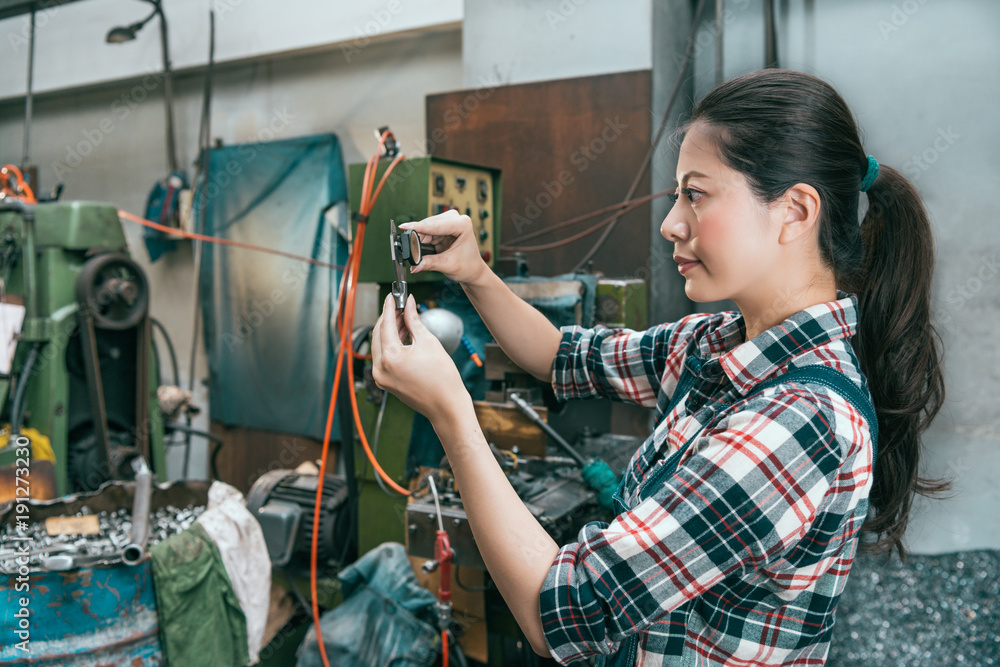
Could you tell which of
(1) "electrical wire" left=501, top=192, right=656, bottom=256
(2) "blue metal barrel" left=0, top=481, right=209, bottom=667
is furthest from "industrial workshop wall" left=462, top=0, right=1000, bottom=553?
(2) "blue metal barrel" left=0, top=481, right=209, bottom=667

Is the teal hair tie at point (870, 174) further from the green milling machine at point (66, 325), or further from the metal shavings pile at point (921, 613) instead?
the green milling machine at point (66, 325)

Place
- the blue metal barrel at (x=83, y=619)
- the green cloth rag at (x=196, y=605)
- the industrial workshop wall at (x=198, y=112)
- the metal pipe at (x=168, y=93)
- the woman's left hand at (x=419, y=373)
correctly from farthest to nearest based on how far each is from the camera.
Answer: the metal pipe at (x=168, y=93), the industrial workshop wall at (x=198, y=112), the green cloth rag at (x=196, y=605), the blue metal barrel at (x=83, y=619), the woman's left hand at (x=419, y=373)

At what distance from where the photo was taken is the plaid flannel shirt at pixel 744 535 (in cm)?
65

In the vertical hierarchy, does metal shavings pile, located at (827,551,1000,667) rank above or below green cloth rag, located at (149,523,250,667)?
below

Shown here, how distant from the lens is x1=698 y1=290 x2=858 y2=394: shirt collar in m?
0.78

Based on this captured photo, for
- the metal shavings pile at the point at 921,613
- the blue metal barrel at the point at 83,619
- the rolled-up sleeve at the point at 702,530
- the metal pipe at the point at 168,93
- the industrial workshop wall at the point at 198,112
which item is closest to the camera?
the rolled-up sleeve at the point at 702,530

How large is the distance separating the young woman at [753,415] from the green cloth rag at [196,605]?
1.03 m

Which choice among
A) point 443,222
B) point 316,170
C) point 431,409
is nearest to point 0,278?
point 316,170

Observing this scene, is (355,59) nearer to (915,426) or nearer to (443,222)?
(443,222)

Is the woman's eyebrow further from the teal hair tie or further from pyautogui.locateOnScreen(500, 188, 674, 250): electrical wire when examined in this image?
pyautogui.locateOnScreen(500, 188, 674, 250): electrical wire

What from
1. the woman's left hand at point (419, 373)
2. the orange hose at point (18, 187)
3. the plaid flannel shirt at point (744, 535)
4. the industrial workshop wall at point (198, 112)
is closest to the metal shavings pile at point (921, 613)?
the plaid flannel shirt at point (744, 535)

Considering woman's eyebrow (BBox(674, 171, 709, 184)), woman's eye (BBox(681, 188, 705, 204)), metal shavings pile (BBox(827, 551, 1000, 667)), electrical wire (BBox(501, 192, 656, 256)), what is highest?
electrical wire (BBox(501, 192, 656, 256))

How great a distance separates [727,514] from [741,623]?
18 centimetres

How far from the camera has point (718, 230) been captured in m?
0.78
